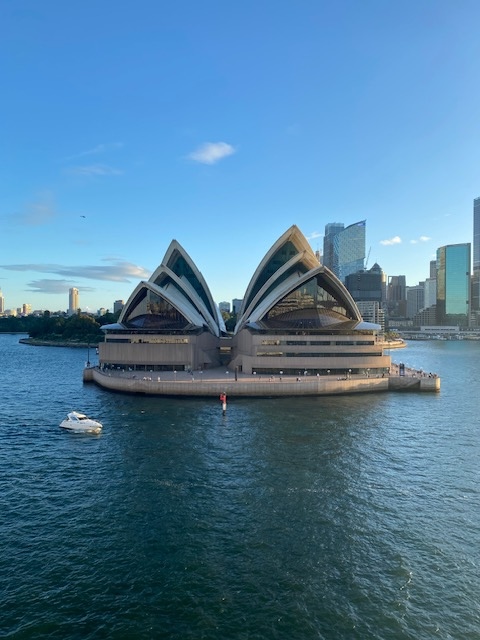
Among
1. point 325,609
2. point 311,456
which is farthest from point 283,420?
point 325,609

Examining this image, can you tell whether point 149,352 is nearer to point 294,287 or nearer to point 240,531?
point 294,287

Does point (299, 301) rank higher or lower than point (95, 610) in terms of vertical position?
higher

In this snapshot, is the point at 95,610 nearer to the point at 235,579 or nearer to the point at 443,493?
the point at 235,579

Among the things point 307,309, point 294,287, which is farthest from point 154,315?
point 307,309

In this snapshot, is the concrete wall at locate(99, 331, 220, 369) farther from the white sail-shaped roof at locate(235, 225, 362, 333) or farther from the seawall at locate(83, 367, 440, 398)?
the white sail-shaped roof at locate(235, 225, 362, 333)

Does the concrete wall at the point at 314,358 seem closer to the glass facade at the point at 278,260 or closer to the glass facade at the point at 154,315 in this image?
the glass facade at the point at 154,315
